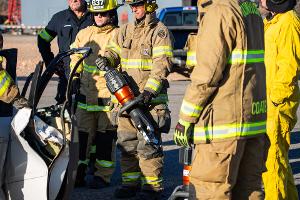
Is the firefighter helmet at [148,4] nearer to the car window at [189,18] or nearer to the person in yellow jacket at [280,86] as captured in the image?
the person in yellow jacket at [280,86]

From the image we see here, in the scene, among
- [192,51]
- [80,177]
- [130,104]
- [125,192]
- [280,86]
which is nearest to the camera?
[192,51]

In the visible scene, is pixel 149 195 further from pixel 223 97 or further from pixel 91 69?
pixel 223 97

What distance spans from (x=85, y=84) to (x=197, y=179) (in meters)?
2.99

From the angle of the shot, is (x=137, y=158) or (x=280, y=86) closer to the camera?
(x=280, y=86)

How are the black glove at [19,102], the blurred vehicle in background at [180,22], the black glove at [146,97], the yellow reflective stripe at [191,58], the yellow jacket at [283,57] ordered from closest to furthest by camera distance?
1. the yellow reflective stripe at [191,58]
2. the black glove at [19,102]
3. the yellow jacket at [283,57]
4. the black glove at [146,97]
5. the blurred vehicle in background at [180,22]

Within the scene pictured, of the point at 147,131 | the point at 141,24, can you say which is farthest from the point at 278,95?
the point at 141,24

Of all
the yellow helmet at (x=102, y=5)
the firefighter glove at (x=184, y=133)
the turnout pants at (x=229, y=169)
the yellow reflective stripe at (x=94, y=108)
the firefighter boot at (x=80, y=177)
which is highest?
the yellow helmet at (x=102, y=5)

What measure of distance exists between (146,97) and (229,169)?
1901mm

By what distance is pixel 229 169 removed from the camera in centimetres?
473

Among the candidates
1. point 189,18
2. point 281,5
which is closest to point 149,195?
point 281,5

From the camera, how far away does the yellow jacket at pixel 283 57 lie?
5.93 m

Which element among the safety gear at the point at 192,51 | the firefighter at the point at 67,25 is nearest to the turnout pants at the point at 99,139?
the firefighter at the point at 67,25

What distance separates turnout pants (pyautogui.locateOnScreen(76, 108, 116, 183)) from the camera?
7477 mm

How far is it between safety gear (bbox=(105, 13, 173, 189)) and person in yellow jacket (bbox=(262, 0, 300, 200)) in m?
1.04
